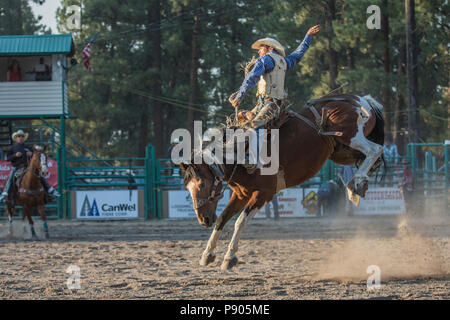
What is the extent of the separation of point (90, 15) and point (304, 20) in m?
13.2

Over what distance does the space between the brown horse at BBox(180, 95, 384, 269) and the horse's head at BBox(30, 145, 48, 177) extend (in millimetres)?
6299

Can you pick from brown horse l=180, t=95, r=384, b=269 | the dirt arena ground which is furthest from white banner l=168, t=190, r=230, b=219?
brown horse l=180, t=95, r=384, b=269

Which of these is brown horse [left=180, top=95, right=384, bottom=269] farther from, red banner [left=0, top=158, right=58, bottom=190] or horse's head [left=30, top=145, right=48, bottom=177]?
red banner [left=0, top=158, right=58, bottom=190]

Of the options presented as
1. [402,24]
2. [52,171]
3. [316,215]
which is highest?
[402,24]

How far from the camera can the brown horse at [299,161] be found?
6.62 meters

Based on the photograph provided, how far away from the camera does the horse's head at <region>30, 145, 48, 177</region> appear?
482 inches

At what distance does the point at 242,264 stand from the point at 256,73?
2726 mm

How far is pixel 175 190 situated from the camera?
57.9ft

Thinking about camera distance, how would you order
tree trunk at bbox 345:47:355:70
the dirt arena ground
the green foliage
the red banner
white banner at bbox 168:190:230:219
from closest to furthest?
1. the dirt arena ground
2. white banner at bbox 168:190:230:219
3. the red banner
4. the green foliage
5. tree trunk at bbox 345:47:355:70

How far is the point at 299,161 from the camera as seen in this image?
697 cm

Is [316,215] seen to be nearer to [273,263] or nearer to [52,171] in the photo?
[52,171]

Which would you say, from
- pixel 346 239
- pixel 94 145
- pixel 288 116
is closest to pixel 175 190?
pixel 346 239

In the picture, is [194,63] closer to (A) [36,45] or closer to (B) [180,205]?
(A) [36,45]

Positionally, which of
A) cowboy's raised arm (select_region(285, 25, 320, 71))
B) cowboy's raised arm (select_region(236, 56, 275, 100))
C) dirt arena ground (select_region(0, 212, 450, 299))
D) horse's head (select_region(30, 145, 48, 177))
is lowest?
dirt arena ground (select_region(0, 212, 450, 299))
